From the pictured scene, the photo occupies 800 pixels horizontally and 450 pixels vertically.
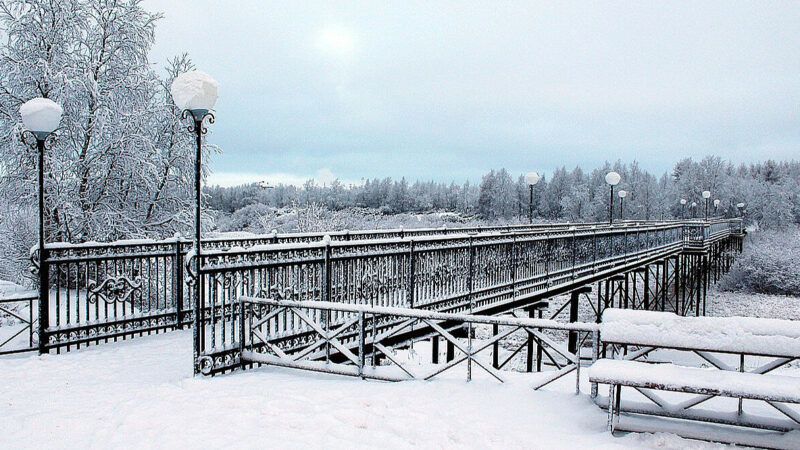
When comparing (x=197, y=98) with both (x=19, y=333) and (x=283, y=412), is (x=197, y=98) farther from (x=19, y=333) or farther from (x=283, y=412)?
(x=19, y=333)

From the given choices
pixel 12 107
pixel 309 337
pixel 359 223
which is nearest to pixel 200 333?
pixel 309 337

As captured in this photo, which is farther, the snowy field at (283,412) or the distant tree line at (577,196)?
the distant tree line at (577,196)

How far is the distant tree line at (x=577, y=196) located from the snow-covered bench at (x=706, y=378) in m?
53.1

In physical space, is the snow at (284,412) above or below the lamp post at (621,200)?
below

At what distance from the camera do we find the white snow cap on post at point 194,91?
671 centimetres

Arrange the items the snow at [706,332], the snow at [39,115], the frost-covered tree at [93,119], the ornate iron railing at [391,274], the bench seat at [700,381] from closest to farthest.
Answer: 1. the bench seat at [700,381]
2. the snow at [706,332]
3. the ornate iron railing at [391,274]
4. the snow at [39,115]
5. the frost-covered tree at [93,119]

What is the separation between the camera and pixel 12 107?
670 inches

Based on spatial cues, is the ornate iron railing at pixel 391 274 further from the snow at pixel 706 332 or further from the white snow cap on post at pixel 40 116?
the snow at pixel 706 332

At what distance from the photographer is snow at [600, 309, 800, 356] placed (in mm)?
4984

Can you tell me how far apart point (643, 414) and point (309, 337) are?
177 inches

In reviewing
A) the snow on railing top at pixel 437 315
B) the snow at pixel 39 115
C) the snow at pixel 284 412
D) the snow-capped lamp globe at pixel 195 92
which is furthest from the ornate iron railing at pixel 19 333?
the snow-capped lamp globe at pixel 195 92

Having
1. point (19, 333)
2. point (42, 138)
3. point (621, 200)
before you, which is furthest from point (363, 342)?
point (621, 200)

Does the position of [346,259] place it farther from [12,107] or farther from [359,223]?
[359,223]

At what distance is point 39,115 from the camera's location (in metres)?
7.80
